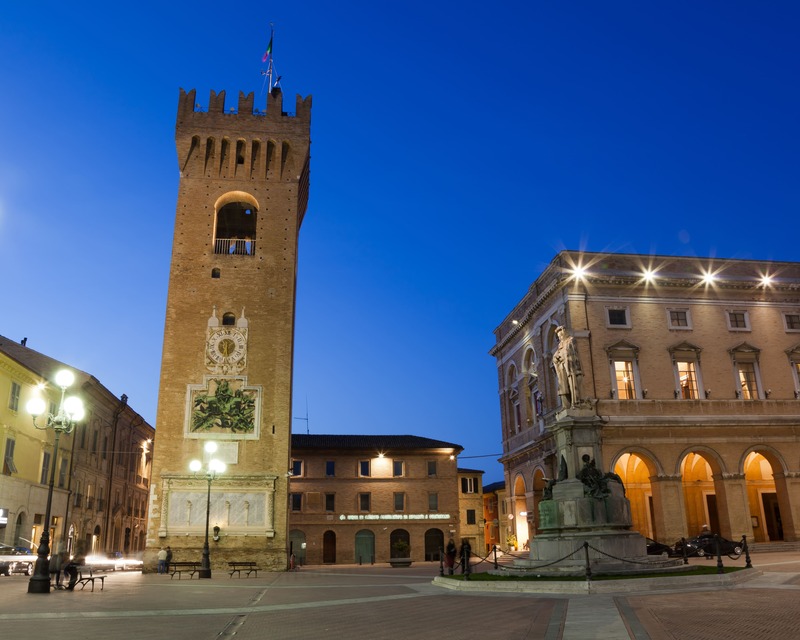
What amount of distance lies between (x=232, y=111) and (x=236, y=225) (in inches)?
263

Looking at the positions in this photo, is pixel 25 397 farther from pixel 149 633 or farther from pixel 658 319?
pixel 658 319

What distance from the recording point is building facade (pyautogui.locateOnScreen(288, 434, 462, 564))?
55.1m

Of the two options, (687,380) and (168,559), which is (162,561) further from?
(687,380)

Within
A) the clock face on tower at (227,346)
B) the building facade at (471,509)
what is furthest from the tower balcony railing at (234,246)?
the building facade at (471,509)

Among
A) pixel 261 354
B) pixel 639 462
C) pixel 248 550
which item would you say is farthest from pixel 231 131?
pixel 639 462

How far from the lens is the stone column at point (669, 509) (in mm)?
34812

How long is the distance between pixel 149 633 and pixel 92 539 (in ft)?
135

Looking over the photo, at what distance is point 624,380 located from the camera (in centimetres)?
3791

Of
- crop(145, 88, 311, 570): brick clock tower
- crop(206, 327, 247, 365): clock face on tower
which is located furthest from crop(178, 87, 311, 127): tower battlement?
crop(206, 327, 247, 365): clock face on tower

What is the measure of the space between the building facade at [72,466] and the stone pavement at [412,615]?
8.05m

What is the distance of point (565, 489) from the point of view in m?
20.7

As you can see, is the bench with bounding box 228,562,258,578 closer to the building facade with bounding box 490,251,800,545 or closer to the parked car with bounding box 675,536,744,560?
the building facade with bounding box 490,251,800,545

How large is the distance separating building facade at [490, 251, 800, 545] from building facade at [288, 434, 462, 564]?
50.1ft

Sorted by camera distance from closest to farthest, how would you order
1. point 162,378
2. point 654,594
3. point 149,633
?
point 149,633
point 654,594
point 162,378
